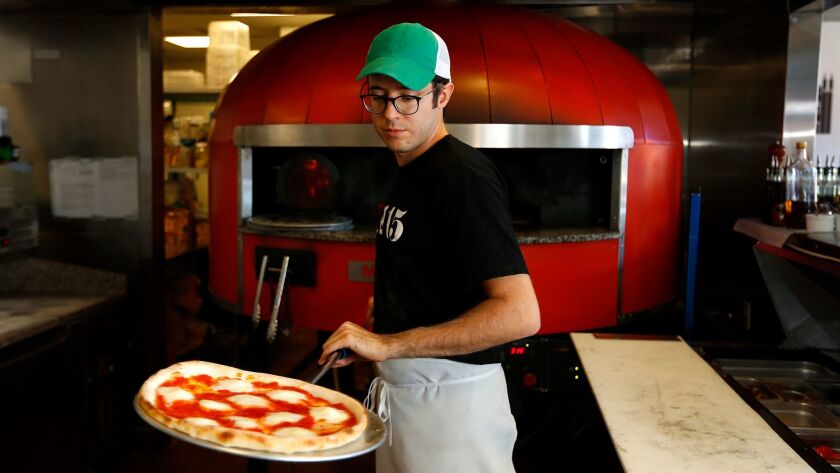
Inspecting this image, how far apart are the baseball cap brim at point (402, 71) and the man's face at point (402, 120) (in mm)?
27

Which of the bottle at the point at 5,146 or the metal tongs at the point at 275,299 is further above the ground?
the bottle at the point at 5,146

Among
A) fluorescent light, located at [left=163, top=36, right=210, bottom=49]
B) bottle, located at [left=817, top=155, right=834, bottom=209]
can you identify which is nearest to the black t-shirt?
bottle, located at [left=817, top=155, right=834, bottom=209]

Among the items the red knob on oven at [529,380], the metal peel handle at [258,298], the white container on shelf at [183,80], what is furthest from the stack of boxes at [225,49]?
the red knob on oven at [529,380]

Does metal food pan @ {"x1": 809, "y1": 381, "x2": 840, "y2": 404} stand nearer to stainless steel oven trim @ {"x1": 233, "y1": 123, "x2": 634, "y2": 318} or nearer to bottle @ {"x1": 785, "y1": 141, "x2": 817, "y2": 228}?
bottle @ {"x1": 785, "y1": 141, "x2": 817, "y2": 228}

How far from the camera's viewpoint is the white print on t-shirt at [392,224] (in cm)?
151

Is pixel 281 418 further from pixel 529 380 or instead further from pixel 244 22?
pixel 244 22

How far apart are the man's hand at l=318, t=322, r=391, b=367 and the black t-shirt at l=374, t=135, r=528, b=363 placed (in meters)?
0.16

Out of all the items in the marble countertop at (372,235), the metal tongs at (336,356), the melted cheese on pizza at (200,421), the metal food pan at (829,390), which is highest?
the marble countertop at (372,235)

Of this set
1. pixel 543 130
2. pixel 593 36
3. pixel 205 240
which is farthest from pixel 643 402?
pixel 205 240

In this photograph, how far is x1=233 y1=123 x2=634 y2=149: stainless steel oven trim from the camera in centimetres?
266

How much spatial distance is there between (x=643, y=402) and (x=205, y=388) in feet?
3.31

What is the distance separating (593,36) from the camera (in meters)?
3.20

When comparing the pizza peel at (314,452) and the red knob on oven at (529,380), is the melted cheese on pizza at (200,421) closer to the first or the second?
the pizza peel at (314,452)

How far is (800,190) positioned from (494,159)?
4.17 ft
